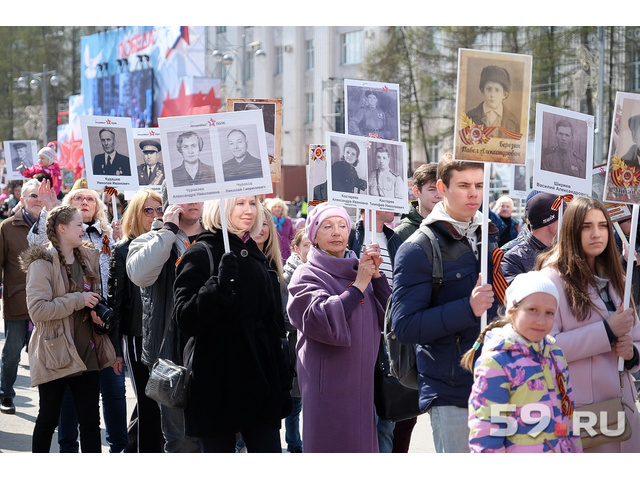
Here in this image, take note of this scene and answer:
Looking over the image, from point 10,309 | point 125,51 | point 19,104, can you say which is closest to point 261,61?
point 125,51

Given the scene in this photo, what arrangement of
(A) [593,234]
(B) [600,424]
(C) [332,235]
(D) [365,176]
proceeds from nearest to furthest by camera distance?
(B) [600,424]
(A) [593,234]
(C) [332,235]
(D) [365,176]

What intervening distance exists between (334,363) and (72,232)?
2069 mm

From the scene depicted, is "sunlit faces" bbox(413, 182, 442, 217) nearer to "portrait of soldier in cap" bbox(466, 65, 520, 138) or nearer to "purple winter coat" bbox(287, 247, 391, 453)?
"purple winter coat" bbox(287, 247, 391, 453)

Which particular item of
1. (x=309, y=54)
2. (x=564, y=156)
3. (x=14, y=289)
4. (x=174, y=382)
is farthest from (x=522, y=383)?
(x=309, y=54)

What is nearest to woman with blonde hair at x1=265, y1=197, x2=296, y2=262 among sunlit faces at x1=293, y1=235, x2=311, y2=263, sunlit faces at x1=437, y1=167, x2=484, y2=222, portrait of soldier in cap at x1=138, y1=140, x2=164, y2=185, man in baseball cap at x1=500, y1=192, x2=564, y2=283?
portrait of soldier in cap at x1=138, y1=140, x2=164, y2=185

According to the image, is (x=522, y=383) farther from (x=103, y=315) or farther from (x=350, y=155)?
(x=103, y=315)

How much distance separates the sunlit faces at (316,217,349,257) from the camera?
200 inches

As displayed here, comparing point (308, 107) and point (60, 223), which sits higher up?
point (60, 223)

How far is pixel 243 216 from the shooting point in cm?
500

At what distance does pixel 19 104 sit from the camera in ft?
211

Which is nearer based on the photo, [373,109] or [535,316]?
[535,316]

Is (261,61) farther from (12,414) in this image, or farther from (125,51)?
(12,414)

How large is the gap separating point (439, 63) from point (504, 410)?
1402 inches

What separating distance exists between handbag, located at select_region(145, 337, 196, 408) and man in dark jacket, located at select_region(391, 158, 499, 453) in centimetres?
109
